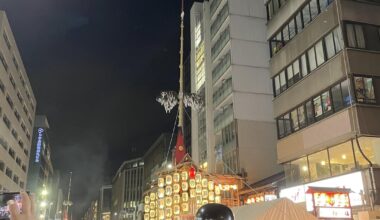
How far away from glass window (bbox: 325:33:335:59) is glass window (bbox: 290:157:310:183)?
712cm

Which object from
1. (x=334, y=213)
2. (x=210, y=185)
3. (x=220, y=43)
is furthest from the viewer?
(x=220, y=43)

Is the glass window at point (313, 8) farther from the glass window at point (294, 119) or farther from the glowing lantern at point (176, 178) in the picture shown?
the glowing lantern at point (176, 178)

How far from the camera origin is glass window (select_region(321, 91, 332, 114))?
23337 mm

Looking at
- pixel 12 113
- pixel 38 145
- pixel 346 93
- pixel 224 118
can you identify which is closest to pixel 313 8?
pixel 346 93

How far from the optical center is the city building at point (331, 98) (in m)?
21.4

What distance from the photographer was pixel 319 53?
2464 cm

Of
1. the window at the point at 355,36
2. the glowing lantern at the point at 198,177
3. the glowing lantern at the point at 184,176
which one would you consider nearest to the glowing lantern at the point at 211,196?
the glowing lantern at the point at 198,177

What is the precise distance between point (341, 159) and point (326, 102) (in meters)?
3.64

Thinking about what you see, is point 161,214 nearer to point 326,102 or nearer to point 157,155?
point 326,102

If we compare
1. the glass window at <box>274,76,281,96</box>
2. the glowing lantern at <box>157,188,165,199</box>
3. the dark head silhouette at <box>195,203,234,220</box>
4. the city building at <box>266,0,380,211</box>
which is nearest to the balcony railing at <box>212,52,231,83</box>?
the glass window at <box>274,76,281,96</box>

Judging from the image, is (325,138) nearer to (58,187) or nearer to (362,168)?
(362,168)

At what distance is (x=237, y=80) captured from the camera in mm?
43031

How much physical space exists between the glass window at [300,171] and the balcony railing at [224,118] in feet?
51.7

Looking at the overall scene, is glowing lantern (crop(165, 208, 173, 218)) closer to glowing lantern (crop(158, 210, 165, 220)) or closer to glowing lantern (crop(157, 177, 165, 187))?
glowing lantern (crop(158, 210, 165, 220))
